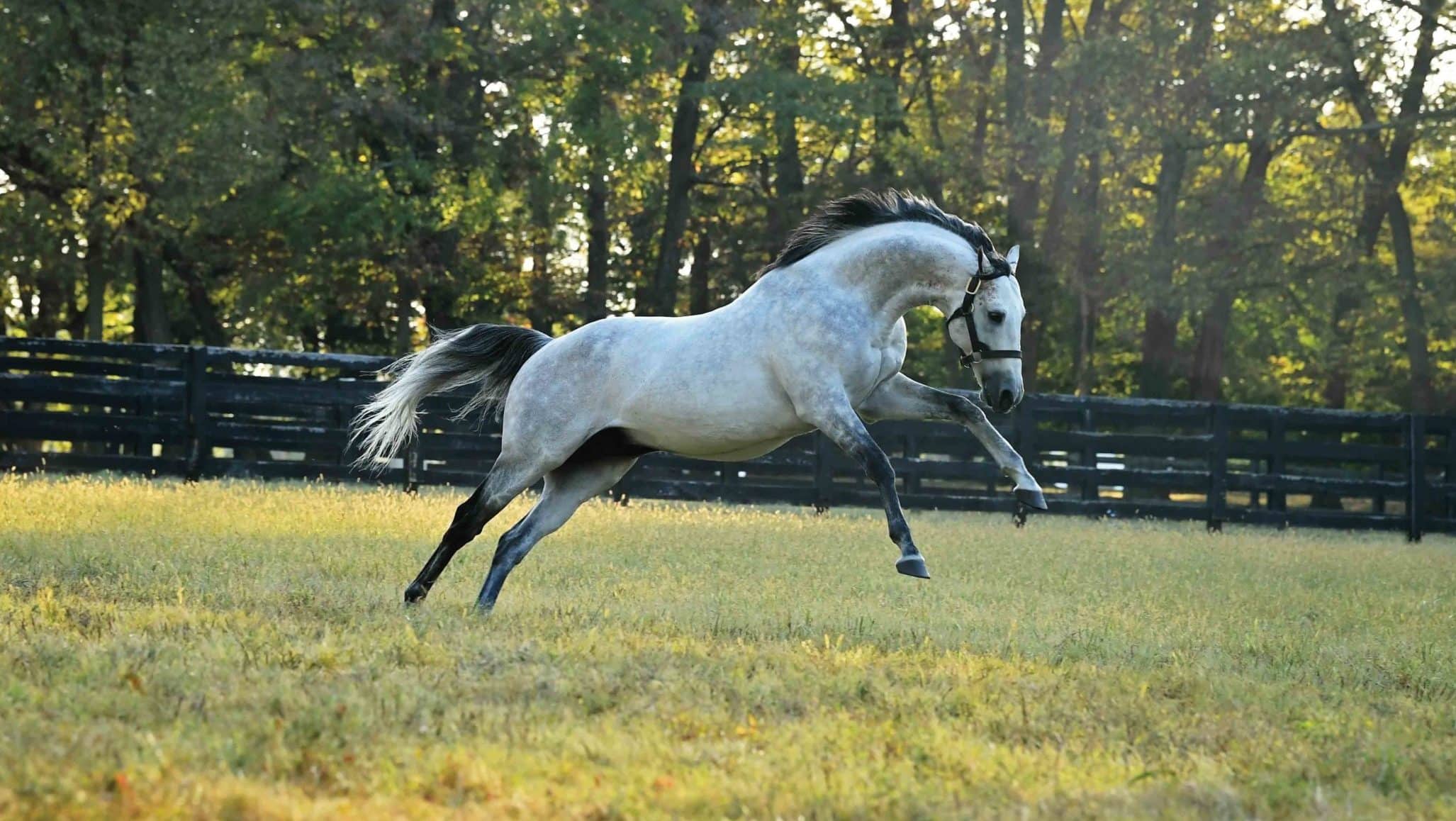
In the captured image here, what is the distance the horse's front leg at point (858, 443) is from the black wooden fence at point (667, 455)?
395 inches

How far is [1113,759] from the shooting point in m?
4.89

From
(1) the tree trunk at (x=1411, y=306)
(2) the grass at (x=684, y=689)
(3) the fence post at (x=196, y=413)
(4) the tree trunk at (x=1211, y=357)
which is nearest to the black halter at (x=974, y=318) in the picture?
(2) the grass at (x=684, y=689)

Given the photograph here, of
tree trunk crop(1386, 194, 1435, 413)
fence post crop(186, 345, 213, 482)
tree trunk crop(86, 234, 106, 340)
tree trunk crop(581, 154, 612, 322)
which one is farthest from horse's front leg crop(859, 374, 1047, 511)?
tree trunk crop(581, 154, 612, 322)

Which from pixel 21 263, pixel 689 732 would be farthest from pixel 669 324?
pixel 21 263

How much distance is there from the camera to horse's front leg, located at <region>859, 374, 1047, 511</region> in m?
7.71

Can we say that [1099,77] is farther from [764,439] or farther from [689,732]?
[689,732]

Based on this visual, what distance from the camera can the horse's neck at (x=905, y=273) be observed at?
7.85m

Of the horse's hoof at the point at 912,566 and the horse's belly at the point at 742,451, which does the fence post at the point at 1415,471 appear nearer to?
the horse's belly at the point at 742,451

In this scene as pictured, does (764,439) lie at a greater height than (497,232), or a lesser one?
lesser

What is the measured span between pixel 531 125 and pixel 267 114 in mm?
4630

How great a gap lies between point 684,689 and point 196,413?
13.3 meters

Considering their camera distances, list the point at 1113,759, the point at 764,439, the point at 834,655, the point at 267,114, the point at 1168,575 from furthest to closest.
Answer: the point at 267,114, the point at 1168,575, the point at 764,439, the point at 834,655, the point at 1113,759

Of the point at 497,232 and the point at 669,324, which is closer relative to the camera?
the point at 669,324

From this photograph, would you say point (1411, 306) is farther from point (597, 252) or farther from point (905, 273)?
point (905, 273)
